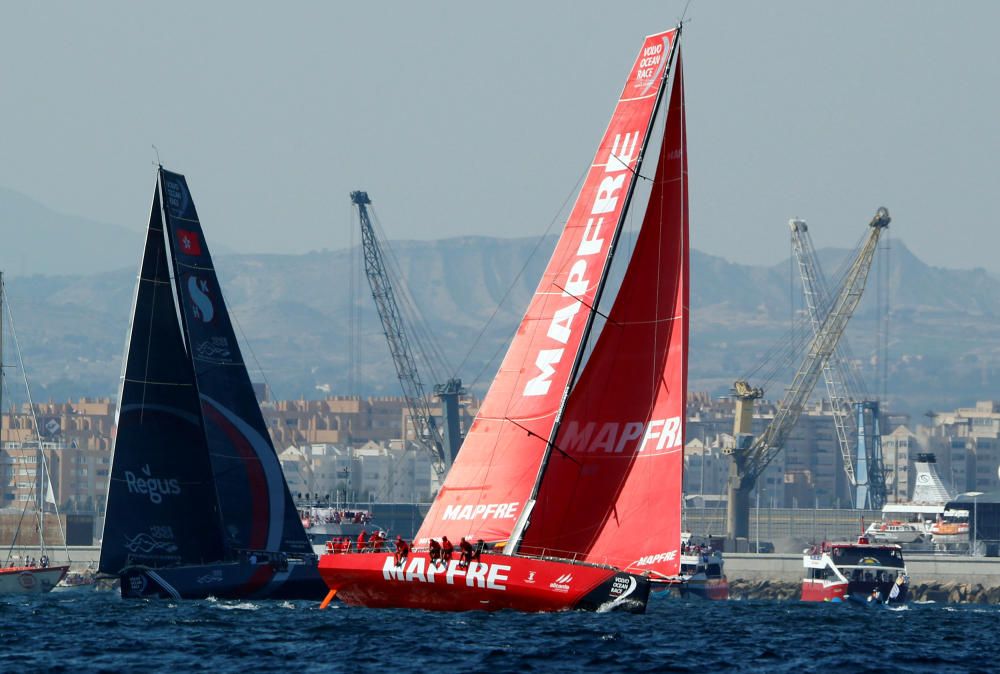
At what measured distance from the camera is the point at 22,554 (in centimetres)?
11869

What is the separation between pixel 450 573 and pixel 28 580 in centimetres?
4008

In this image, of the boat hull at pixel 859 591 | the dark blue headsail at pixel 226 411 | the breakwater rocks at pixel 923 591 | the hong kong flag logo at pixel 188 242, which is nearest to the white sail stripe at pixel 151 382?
the dark blue headsail at pixel 226 411

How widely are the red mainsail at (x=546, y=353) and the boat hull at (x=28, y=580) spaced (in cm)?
3777

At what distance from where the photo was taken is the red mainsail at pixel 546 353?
127 feet

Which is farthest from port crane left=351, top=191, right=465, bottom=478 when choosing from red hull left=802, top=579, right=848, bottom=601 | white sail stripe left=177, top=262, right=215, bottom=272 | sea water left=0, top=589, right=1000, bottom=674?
sea water left=0, top=589, right=1000, bottom=674

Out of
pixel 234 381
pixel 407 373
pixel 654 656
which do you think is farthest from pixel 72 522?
pixel 654 656

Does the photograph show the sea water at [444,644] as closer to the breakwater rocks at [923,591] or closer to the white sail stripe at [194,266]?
the white sail stripe at [194,266]

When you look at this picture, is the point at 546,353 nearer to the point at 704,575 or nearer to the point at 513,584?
the point at 513,584

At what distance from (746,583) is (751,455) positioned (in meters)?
33.9

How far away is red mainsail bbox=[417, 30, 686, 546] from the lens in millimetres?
38656

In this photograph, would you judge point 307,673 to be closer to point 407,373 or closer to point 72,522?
point 72,522

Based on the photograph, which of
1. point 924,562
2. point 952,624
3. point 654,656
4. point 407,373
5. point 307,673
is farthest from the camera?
point 407,373

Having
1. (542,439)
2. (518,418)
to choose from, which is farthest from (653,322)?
(518,418)

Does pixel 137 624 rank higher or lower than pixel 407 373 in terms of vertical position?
lower
